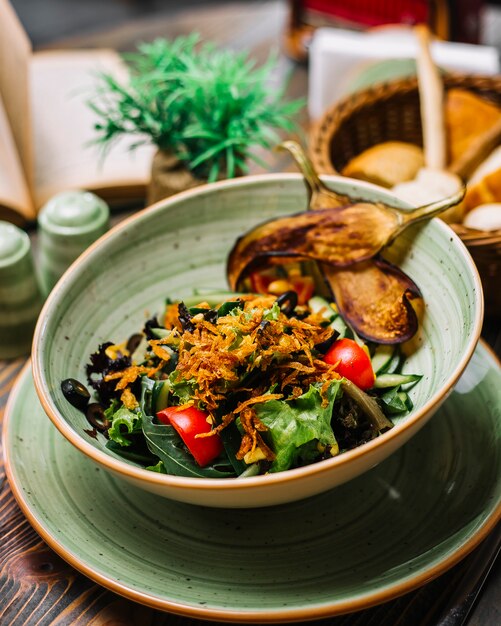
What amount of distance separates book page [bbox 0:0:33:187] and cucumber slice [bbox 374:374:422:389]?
1107mm

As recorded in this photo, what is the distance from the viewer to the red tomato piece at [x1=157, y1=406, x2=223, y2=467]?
3.21ft

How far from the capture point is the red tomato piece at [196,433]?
979mm

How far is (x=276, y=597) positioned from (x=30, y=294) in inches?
31.4

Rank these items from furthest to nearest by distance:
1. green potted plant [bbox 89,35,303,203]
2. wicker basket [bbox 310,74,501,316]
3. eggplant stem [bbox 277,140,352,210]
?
wicker basket [bbox 310,74,501,316] < green potted plant [bbox 89,35,303,203] < eggplant stem [bbox 277,140,352,210]

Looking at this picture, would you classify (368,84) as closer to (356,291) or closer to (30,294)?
(356,291)

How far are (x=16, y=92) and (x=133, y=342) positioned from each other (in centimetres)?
92

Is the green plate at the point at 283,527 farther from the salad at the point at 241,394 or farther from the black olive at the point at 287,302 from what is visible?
the black olive at the point at 287,302

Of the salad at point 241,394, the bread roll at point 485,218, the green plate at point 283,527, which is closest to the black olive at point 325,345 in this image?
the salad at point 241,394

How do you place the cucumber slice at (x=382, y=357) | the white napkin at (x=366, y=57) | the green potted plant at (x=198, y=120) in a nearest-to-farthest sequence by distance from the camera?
the cucumber slice at (x=382, y=357) → the green potted plant at (x=198, y=120) → the white napkin at (x=366, y=57)

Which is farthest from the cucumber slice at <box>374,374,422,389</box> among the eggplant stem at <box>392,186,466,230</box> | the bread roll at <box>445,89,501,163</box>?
the bread roll at <box>445,89,501,163</box>

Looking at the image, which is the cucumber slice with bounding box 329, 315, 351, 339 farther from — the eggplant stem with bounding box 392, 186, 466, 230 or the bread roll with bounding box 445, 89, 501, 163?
the bread roll with bounding box 445, 89, 501, 163

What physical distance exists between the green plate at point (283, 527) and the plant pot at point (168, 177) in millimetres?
586

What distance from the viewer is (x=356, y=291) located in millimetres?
1207

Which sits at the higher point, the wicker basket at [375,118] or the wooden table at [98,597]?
the wicker basket at [375,118]
